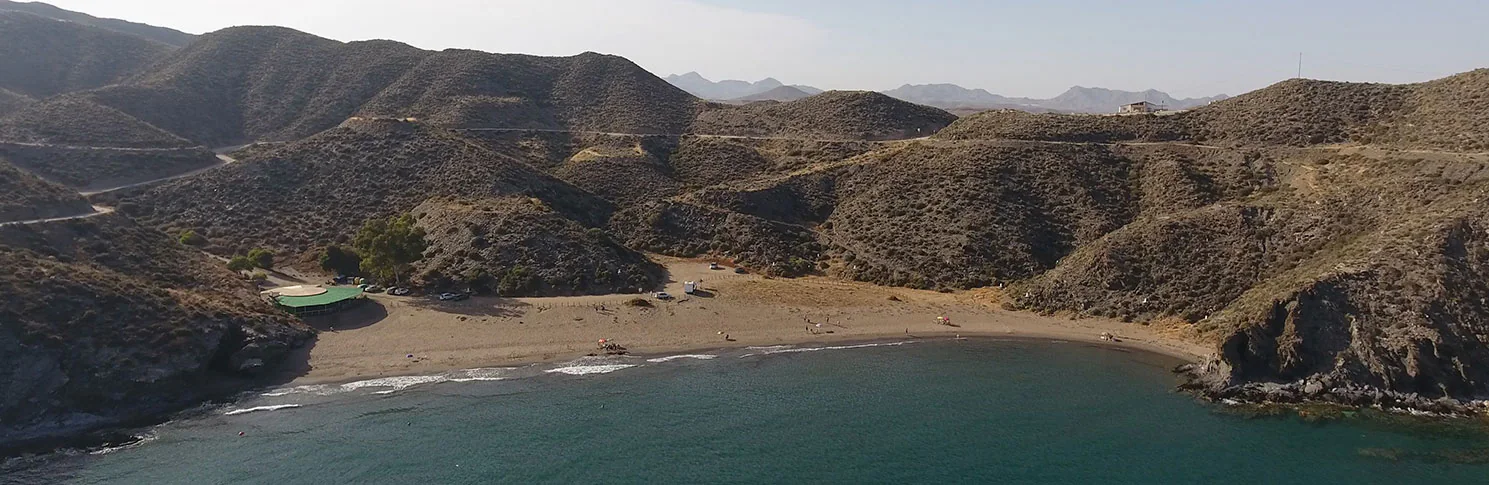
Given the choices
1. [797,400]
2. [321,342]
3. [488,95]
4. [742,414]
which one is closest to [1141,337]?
[797,400]

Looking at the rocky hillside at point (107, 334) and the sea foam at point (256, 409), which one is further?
the sea foam at point (256, 409)

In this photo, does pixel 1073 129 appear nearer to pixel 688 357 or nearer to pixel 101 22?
pixel 688 357

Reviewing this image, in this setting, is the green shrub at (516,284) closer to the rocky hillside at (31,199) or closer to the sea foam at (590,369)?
the sea foam at (590,369)

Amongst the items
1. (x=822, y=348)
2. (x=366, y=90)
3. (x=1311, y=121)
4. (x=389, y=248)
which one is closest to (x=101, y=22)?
(x=366, y=90)

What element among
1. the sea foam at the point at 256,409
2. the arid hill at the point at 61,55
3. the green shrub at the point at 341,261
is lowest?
the sea foam at the point at 256,409

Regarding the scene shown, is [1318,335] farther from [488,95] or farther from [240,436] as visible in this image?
[488,95]

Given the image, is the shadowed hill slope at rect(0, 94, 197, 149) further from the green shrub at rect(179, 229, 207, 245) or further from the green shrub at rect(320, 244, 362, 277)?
the green shrub at rect(320, 244, 362, 277)

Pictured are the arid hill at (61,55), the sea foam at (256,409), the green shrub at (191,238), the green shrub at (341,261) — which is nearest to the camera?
the sea foam at (256,409)

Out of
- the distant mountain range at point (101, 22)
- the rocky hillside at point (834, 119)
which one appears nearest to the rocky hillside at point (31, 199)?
the rocky hillside at point (834, 119)
